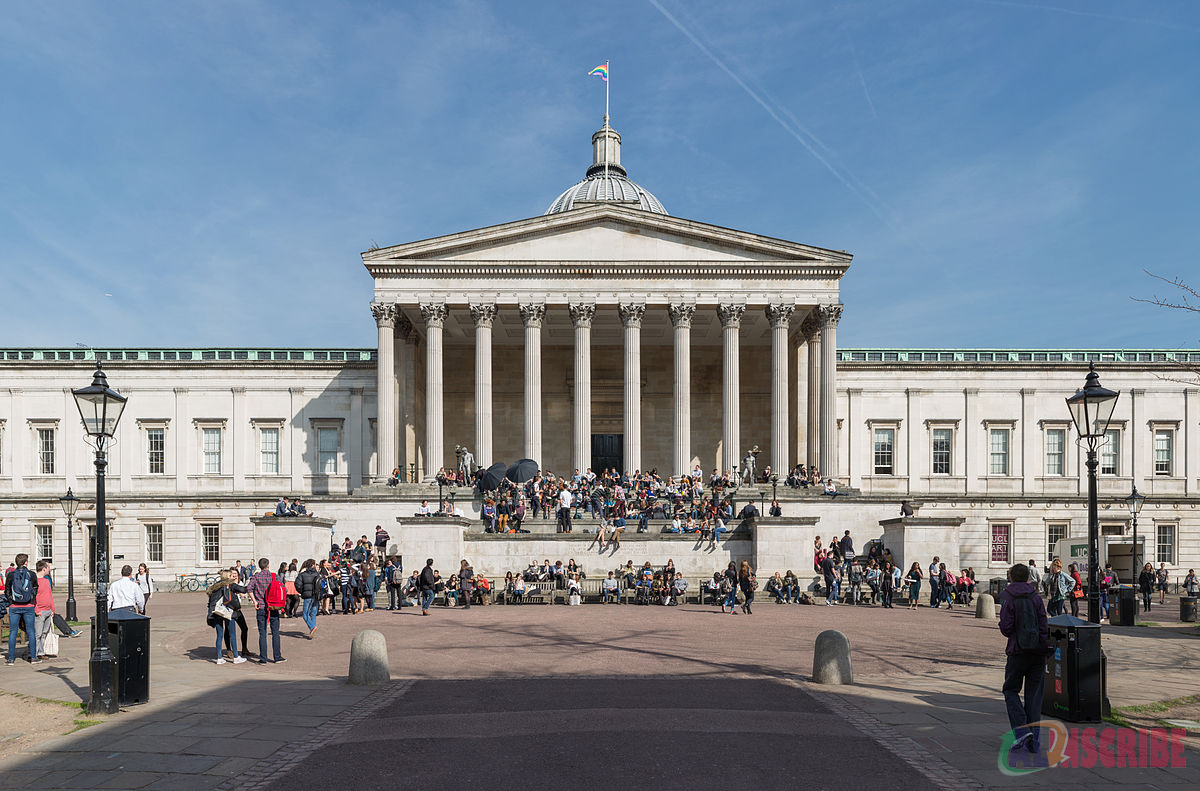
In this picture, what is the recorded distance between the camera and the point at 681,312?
4553cm

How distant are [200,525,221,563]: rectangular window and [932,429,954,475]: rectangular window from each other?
42.3 m

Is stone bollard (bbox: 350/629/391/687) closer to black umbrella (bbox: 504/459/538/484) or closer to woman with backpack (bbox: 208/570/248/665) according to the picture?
woman with backpack (bbox: 208/570/248/665)

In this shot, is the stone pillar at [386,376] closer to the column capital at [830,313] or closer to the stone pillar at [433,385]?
the stone pillar at [433,385]

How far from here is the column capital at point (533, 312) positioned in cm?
4569

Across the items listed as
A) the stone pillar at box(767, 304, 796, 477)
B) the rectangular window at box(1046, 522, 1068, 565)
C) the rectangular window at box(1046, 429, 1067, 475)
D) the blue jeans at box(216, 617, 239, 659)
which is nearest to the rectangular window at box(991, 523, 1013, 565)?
the rectangular window at box(1046, 522, 1068, 565)

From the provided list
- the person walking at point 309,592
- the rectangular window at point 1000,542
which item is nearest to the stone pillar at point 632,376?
the rectangular window at point 1000,542

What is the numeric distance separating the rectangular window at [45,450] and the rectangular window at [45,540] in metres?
3.26

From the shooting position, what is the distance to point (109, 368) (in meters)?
52.4

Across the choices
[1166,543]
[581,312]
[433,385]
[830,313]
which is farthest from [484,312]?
[1166,543]

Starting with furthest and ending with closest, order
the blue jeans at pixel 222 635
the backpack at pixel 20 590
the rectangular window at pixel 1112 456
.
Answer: the rectangular window at pixel 1112 456 → the backpack at pixel 20 590 → the blue jeans at pixel 222 635

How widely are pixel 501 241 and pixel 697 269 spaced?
10.4 meters

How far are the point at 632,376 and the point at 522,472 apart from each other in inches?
362

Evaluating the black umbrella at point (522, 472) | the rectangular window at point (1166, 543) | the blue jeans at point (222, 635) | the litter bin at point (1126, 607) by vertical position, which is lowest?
the rectangular window at point (1166, 543)

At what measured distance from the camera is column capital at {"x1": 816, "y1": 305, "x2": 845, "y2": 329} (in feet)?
149
